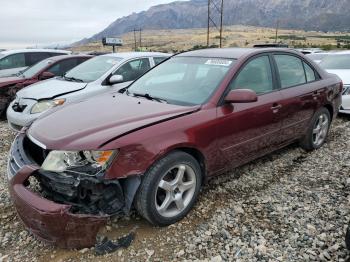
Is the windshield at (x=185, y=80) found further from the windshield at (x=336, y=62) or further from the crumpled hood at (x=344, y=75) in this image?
the windshield at (x=336, y=62)

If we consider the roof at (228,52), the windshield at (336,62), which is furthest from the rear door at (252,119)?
the windshield at (336,62)

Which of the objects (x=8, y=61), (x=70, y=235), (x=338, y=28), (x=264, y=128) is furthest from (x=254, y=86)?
(x=338, y=28)

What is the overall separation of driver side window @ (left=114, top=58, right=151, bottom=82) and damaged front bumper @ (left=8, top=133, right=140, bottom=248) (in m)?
4.07

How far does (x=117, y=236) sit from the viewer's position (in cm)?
335

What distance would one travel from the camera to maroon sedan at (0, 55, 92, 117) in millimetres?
8047

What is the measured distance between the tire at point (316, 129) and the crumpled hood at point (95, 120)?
249 cm

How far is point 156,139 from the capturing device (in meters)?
3.22

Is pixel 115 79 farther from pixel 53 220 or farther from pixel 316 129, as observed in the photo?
→ pixel 53 220

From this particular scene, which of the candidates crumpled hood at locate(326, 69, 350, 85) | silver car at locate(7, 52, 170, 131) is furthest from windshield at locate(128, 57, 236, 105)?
crumpled hood at locate(326, 69, 350, 85)

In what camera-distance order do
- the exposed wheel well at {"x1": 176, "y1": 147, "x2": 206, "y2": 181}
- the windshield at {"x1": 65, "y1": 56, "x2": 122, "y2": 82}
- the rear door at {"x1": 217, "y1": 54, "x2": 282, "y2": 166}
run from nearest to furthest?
1. the exposed wheel well at {"x1": 176, "y1": 147, "x2": 206, "y2": 181}
2. the rear door at {"x1": 217, "y1": 54, "x2": 282, "y2": 166}
3. the windshield at {"x1": 65, "y1": 56, "x2": 122, "y2": 82}

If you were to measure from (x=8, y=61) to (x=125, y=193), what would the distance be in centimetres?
969

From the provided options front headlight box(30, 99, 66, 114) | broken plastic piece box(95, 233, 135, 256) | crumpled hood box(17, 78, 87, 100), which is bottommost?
broken plastic piece box(95, 233, 135, 256)

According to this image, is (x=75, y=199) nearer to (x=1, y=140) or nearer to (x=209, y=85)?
(x=209, y=85)

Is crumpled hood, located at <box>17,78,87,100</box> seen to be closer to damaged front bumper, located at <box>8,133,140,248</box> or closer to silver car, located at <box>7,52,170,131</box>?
silver car, located at <box>7,52,170,131</box>
